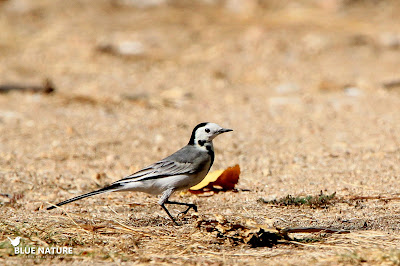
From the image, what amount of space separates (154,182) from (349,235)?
1.68 m

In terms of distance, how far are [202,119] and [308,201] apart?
4068 millimetres

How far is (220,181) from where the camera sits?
593cm

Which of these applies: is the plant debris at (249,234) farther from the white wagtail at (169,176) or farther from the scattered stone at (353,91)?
the scattered stone at (353,91)

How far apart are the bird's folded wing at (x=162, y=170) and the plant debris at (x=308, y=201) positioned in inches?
29.4

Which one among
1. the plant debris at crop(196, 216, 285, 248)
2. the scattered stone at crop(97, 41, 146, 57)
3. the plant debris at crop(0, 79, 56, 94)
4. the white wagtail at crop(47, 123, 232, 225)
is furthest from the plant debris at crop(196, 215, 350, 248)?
the scattered stone at crop(97, 41, 146, 57)

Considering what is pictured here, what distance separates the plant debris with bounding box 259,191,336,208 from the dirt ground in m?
0.07

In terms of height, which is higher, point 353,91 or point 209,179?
point 353,91

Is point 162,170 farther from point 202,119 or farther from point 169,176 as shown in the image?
point 202,119

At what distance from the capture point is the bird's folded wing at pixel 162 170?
5.23m

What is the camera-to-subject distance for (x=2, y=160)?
7.15 m

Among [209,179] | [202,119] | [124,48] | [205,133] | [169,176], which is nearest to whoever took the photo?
[169,176]

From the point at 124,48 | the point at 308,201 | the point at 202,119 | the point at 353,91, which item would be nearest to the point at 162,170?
the point at 308,201

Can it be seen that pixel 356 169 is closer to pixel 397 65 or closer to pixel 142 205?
pixel 142 205

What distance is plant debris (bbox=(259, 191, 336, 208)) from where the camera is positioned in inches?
210
